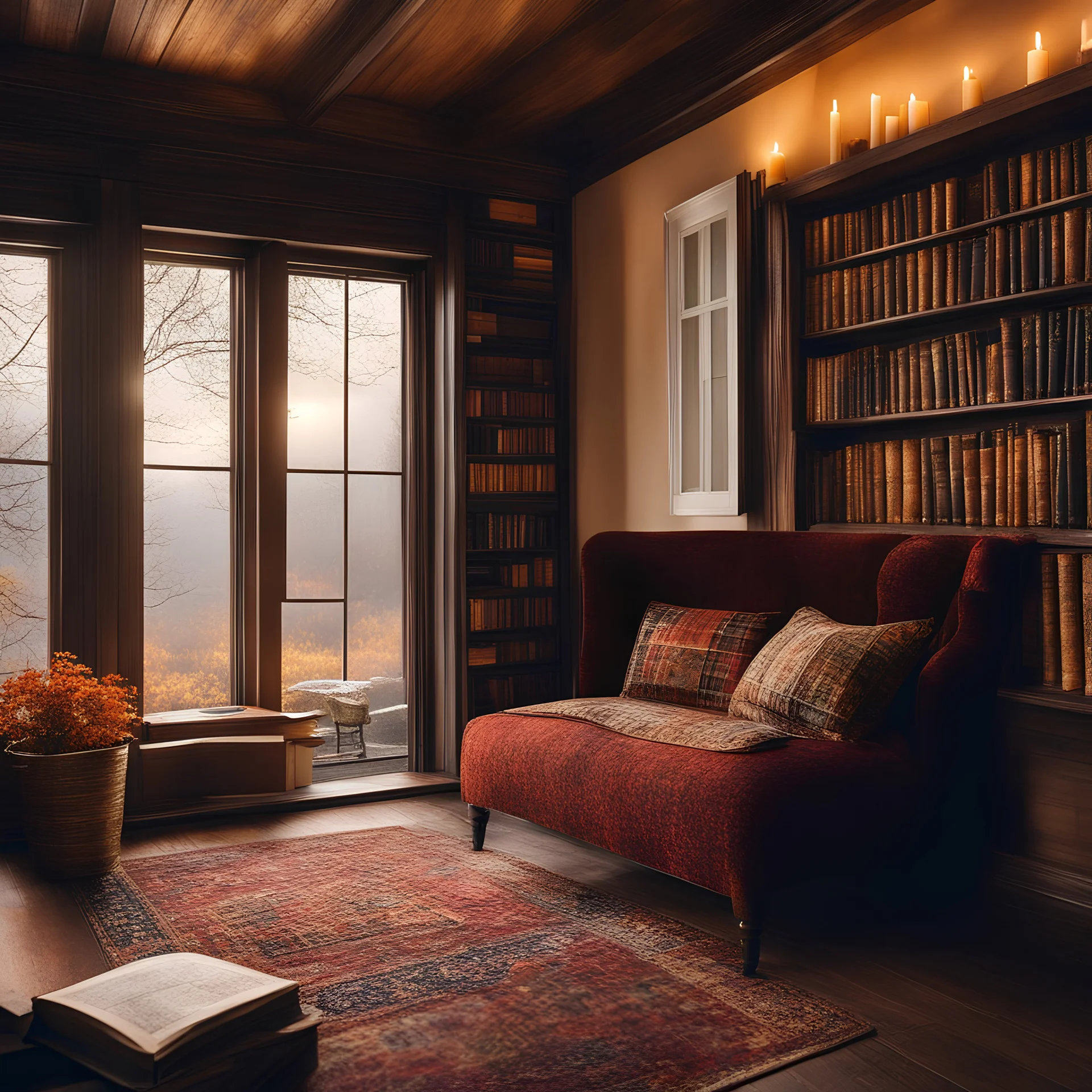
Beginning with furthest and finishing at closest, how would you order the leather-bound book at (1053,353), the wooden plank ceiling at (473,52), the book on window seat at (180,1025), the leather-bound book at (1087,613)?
the wooden plank ceiling at (473,52)
the leather-bound book at (1053,353)
the leather-bound book at (1087,613)
the book on window seat at (180,1025)

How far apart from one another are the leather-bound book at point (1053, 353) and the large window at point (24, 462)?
11.1 feet

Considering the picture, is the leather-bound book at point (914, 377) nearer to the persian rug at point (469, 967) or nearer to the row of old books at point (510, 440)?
the persian rug at point (469, 967)

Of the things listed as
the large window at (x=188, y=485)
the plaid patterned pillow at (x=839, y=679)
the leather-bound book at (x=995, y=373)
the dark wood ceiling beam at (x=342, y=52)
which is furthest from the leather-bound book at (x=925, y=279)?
the large window at (x=188, y=485)

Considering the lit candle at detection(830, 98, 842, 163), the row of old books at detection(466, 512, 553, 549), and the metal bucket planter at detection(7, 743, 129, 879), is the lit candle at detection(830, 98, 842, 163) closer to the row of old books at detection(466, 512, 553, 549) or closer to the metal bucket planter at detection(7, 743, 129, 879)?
the row of old books at detection(466, 512, 553, 549)

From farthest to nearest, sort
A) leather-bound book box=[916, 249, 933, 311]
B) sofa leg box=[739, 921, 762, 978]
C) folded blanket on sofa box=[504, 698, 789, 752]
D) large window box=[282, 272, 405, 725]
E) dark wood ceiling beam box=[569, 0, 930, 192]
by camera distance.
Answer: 1. large window box=[282, 272, 405, 725]
2. dark wood ceiling beam box=[569, 0, 930, 192]
3. leather-bound book box=[916, 249, 933, 311]
4. folded blanket on sofa box=[504, 698, 789, 752]
5. sofa leg box=[739, 921, 762, 978]

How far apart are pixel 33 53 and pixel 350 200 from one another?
4.03 ft

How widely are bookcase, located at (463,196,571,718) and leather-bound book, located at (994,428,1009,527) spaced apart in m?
2.16

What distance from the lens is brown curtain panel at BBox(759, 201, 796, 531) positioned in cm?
351

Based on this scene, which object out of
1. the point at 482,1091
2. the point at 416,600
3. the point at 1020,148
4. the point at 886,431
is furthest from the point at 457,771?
the point at 1020,148

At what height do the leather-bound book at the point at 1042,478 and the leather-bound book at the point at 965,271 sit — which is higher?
the leather-bound book at the point at 965,271

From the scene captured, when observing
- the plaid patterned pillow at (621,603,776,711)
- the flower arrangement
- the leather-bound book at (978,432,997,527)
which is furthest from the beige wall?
the flower arrangement

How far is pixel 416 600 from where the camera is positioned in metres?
4.50

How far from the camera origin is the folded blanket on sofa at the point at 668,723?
253cm

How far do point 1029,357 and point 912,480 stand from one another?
51cm
